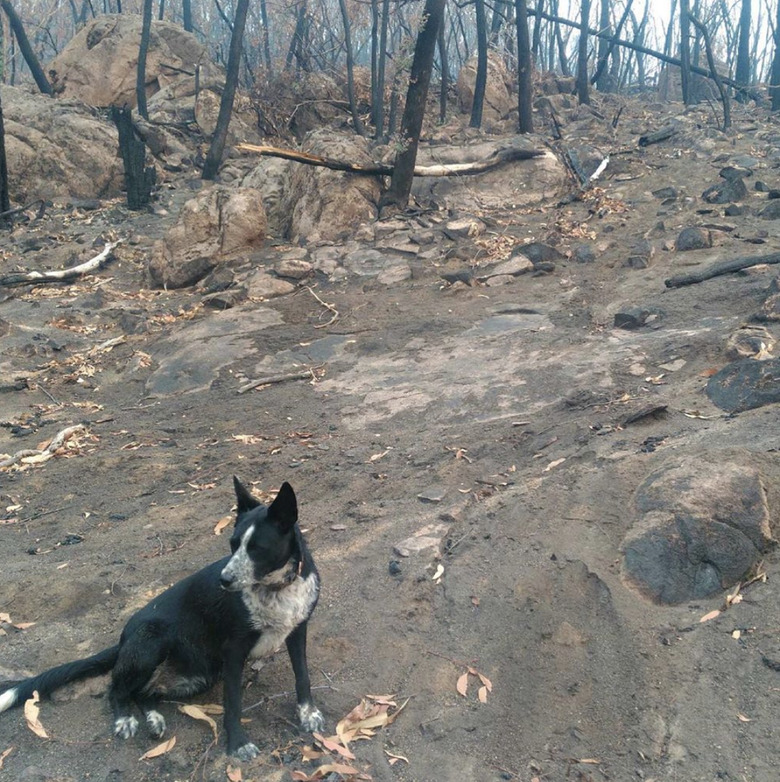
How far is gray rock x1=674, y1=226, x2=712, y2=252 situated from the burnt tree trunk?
36.0 ft

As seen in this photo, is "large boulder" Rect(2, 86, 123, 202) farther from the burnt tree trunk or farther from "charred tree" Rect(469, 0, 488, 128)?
"charred tree" Rect(469, 0, 488, 128)

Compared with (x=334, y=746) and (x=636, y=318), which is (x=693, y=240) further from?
(x=334, y=746)

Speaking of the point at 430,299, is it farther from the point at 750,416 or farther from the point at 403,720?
the point at 403,720

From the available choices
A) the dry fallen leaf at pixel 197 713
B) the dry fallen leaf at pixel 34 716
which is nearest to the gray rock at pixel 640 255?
the dry fallen leaf at pixel 197 713

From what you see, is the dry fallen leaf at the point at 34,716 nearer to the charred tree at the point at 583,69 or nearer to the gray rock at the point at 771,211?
the gray rock at the point at 771,211

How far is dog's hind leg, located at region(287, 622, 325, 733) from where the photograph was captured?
13.4ft

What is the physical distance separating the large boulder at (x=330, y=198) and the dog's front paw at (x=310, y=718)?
34.9 ft

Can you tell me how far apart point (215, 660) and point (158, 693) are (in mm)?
334

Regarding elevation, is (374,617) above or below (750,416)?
below

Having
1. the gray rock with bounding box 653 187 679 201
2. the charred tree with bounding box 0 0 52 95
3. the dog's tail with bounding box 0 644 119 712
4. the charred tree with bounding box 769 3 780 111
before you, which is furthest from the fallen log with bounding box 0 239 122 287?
the charred tree with bounding box 769 3 780 111

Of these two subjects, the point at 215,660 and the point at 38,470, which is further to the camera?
the point at 38,470

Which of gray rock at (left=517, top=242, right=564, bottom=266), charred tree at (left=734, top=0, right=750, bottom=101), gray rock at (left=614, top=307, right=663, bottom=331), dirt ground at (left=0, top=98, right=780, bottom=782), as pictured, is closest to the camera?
dirt ground at (left=0, top=98, right=780, bottom=782)

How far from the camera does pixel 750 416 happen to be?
6.01 meters

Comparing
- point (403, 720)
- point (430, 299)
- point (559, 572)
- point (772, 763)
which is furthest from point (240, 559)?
point (430, 299)
